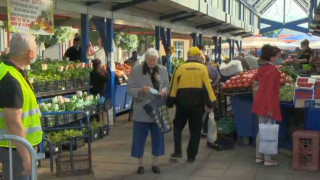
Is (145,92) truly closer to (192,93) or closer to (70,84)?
(192,93)

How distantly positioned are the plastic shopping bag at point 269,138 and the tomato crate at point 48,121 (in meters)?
3.30

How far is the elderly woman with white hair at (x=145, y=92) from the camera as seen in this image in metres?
6.03

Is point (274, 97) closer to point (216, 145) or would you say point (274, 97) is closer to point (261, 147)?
point (261, 147)

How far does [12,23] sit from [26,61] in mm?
3545

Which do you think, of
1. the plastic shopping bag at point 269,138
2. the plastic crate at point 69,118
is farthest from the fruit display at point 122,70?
the plastic shopping bag at point 269,138

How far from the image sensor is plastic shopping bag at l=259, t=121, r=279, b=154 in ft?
21.6

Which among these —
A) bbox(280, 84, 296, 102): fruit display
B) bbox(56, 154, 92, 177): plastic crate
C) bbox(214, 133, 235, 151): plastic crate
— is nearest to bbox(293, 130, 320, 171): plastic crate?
bbox(280, 84, 296, 102): fruit display

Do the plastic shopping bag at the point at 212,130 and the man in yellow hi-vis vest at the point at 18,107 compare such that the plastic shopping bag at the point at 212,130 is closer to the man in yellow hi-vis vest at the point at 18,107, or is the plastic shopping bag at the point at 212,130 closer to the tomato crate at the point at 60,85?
the tomato crate at the point at 60,85

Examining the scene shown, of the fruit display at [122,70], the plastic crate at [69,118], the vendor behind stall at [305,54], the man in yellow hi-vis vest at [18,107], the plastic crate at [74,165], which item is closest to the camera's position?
the man in yellow hi-vis vest at [18,107]

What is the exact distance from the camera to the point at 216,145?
7844 mm

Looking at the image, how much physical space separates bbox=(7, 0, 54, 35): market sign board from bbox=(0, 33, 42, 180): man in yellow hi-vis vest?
3469mm

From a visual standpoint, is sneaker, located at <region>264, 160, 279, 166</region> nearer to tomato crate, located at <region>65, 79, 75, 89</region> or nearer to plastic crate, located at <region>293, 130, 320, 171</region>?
plastic crate, located at <region>293, 130, 320, 171</region>

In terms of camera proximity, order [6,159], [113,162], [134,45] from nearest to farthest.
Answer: [6,159]
[113,162]
[134,45]

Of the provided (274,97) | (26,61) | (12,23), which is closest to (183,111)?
(274,97)
